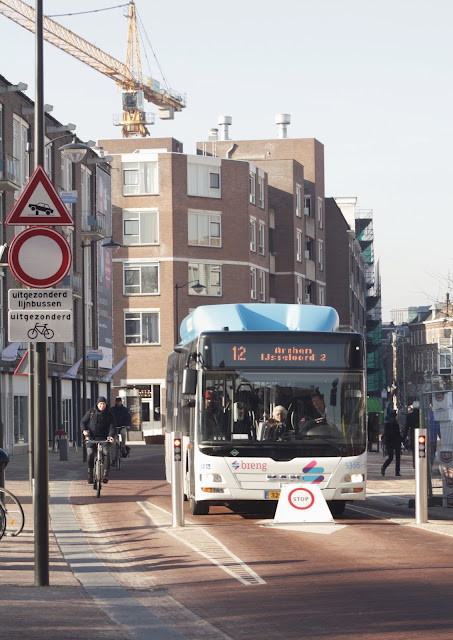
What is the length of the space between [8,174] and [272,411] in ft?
108

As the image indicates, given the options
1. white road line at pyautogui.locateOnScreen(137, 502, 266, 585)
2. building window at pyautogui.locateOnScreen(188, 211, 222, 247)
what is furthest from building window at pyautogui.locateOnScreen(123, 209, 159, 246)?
white road line at pyautogui.locateOnScreen(137, 502, 266, 585)

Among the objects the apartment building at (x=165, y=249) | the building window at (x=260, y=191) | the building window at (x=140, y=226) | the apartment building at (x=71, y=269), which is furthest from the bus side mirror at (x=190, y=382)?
the building window at (x=260, y=191)

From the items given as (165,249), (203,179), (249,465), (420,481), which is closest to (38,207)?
(249,465)

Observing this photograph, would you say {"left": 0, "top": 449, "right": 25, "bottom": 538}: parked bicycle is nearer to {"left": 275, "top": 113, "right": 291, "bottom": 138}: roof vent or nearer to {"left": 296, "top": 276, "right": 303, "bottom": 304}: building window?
{"left": 296, "top": 276, "right": 303, "bottom": 304}: building window

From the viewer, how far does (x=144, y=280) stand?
7838cm

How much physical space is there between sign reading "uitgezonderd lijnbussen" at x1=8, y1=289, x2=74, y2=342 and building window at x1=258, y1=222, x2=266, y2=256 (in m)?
73.3

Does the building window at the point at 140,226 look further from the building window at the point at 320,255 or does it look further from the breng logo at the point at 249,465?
the breng logo at the point at 249,465

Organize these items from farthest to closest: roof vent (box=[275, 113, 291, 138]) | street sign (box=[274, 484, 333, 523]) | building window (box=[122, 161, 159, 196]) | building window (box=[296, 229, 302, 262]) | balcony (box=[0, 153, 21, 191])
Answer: roof vent (box=[275, 113, 291, 138]) → building window (box=[296, 229, 302, 262]) → building window (box=[122, 161, 159, 196]) → balcony (box=[0, 153, 21, 191]) → street sign (box=[274, 484, 333, 523])

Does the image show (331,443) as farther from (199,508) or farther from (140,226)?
(140,226)

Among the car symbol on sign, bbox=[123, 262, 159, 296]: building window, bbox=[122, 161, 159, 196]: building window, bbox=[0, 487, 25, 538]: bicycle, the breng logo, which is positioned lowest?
bbox=[0, 487, 25, 538]: bicycle

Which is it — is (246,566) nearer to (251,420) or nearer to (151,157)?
(251,420)

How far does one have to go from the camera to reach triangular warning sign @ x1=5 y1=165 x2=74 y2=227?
416 inches

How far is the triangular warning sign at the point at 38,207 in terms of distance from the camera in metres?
10.6

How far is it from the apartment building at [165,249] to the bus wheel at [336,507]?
188 feet
